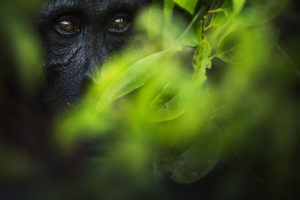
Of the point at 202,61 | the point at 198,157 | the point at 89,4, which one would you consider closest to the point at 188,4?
the point at 202,61

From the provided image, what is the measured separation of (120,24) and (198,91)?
0.47 meters

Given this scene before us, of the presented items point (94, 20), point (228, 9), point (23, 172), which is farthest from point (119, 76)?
point (23, 172)

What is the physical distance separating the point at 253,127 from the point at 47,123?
617mm

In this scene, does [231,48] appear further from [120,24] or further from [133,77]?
[120,24]

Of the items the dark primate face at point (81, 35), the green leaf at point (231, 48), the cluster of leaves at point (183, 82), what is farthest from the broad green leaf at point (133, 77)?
the dark primate face at point (81, 35)

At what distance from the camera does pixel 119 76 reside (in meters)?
0.67

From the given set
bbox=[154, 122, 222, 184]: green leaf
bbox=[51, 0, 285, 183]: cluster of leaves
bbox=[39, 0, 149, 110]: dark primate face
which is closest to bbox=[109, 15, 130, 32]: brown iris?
bbox=[39, 0, 149, 110]: dark primate face

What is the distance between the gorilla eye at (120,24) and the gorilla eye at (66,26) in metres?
0.09

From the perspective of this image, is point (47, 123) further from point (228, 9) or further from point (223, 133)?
point (228, 9)

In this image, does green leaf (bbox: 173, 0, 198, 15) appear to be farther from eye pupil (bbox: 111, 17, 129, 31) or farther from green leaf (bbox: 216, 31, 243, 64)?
eye pupil (bbox: 111, 17, 129, 31)

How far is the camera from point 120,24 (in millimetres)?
1123

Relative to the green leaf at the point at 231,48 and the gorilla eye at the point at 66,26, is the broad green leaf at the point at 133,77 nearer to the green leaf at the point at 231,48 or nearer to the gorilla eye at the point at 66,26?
the green leaf at the point at 231,48

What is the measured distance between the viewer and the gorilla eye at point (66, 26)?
1099mm

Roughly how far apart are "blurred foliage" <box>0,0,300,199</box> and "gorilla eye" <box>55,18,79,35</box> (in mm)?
96
